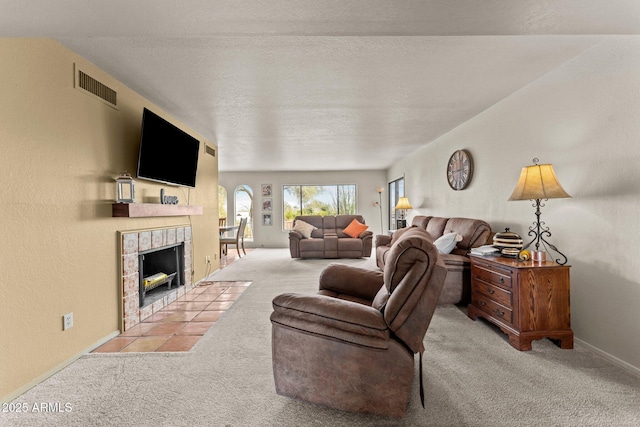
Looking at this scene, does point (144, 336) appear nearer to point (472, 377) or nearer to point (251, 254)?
point (472, 377)

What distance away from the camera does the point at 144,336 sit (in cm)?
266

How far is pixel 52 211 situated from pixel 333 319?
2127mm

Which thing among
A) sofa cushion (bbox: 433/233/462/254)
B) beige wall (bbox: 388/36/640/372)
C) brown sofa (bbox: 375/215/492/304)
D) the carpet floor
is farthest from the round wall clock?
the carpet floor

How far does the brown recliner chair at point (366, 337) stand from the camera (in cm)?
145

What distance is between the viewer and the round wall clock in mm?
4078

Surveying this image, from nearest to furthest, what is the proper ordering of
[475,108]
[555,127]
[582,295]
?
[582,295]
[555,127]
[475,108]

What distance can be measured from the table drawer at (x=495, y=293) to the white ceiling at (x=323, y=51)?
191 cm

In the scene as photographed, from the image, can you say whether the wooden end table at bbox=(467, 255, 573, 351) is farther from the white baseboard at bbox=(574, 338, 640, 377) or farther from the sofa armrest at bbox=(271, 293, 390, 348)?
the sofa armrest at bbox=(271, 293, 390, 348)

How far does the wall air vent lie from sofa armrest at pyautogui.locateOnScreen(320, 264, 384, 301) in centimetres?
248

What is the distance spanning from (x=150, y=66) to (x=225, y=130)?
1953 mm

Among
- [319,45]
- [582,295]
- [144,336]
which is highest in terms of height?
[319,45]

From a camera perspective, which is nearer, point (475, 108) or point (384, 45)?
point (384, 45)

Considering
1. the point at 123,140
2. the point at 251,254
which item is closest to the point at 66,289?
the point at 123,140

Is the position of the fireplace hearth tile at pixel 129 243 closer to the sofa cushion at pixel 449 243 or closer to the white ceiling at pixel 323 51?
the white ceiling at pixel 323 51
